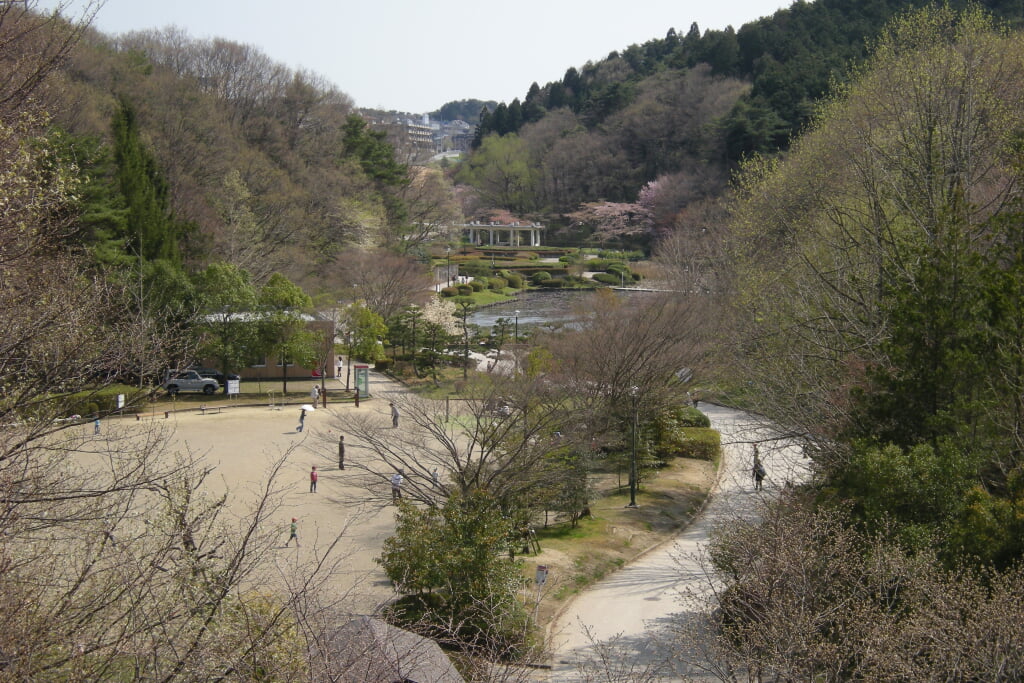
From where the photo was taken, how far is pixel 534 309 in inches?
1832

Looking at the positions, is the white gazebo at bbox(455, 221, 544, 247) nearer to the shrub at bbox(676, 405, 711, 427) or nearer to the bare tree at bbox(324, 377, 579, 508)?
the shrub at bbox(676, 405, 711, 427)

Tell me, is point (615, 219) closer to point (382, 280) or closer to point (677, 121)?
point (677, 121)

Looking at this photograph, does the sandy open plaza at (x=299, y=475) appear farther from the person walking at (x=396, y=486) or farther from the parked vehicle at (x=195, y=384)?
the parked vehicle at (x=195, y=384)

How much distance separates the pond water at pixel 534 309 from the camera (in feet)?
128

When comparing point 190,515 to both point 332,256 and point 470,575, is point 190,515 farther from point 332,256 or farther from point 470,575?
point 332,256

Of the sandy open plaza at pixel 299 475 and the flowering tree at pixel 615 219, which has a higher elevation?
the flowering tree at pixel 615 219

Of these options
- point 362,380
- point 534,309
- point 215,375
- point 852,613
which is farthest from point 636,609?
point 534,309

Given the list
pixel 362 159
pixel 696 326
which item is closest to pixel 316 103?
pixel 362 159

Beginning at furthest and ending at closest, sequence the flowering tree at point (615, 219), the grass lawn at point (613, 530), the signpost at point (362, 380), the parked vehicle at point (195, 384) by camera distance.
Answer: the flowering tree at point (615, 219) < the parked vehicle at point (195, 384) < the signpost at point (362, 380) < the grass lawn at point (613, 530)

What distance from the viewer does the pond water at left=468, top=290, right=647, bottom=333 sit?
128 ft

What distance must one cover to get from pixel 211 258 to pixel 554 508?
20.4 m

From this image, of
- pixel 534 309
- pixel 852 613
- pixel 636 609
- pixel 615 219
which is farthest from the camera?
pixel 615 219

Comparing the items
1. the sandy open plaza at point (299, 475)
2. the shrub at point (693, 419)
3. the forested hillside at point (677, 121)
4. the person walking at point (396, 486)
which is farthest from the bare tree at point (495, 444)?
the forested hillside at point (677, 121)

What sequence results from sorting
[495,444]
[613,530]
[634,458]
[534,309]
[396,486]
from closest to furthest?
[495,444] → [396,486] → [613,530] → [634,458] → [534,309]
